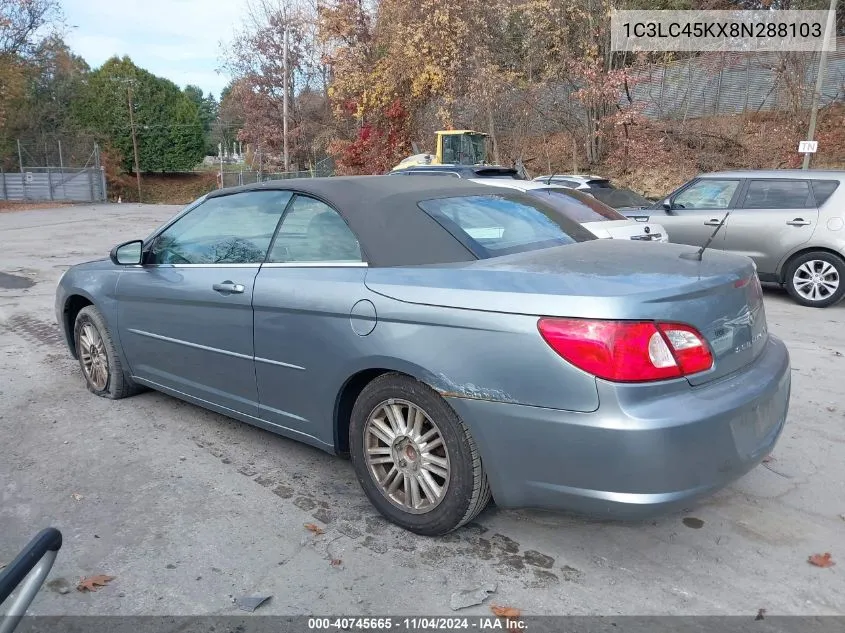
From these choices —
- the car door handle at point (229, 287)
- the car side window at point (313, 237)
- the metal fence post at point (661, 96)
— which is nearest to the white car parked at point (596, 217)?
the car side window at point (313, 237)

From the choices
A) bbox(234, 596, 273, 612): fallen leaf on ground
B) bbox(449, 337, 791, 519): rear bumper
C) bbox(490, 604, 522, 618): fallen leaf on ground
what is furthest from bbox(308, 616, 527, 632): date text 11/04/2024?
bbox(449, 337, 791, 519): rear bumper

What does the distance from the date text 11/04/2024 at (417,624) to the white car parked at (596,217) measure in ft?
17.6

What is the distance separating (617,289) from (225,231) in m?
2.51

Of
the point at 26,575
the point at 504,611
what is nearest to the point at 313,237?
the point at 504,611

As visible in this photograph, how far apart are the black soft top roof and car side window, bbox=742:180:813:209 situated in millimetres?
6326

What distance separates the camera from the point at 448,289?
2.84 m

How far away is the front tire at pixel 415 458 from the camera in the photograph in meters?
2.84

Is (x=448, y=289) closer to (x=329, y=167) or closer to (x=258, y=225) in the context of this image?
(x=258, y=225)

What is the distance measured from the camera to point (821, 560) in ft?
9.48

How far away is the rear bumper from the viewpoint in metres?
2.46

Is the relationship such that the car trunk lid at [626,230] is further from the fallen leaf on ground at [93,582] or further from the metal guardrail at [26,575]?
the metal guardrail at [26,575]

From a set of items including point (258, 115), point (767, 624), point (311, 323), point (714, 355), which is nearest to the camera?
→ point (767, 624)

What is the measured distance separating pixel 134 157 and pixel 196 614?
182ft

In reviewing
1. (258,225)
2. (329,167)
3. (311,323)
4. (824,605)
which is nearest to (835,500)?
(824,605)
